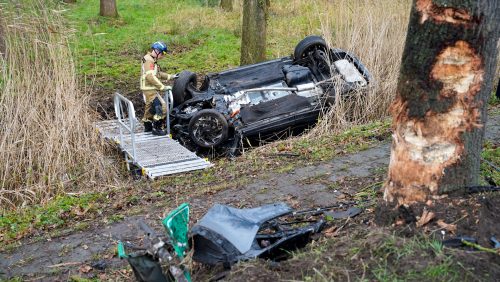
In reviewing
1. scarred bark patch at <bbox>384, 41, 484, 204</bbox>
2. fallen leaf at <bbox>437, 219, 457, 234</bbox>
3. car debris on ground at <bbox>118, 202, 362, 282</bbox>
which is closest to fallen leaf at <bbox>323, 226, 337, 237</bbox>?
car debris on ground at <bbox>118, 202, 362, 282</bbox>

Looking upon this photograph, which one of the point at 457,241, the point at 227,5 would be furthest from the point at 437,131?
the point at 227,5

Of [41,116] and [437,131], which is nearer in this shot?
[437,131]

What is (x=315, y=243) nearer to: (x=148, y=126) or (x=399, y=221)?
(x=399, y=221)

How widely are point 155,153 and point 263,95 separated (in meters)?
1.98

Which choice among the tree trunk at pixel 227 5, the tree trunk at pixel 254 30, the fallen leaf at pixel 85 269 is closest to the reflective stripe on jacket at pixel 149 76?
the tree trunk at pixel 254 30

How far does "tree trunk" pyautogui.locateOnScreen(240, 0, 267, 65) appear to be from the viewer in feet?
35.7

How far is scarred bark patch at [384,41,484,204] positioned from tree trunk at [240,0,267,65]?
769 cm

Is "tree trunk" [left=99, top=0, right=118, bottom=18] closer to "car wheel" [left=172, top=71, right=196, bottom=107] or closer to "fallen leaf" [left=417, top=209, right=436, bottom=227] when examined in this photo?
"car wheel" [left=172, top=71, right=196, bottom=107]

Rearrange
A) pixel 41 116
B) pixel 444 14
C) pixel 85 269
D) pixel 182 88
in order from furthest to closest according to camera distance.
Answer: pixel 182 88 < pixel 41 116 < pixel 85 269 < pixel 444 14

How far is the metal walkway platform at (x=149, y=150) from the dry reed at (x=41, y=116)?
1.33ft

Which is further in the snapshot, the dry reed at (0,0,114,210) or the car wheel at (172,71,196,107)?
the car wheel at (172,71,196,107)

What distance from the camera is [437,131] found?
343cm

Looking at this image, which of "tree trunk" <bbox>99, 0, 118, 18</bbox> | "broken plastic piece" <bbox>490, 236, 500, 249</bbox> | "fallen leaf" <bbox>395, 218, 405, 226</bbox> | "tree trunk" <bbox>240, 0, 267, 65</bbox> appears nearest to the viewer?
"broken plastic piece" <bbox>490, 236, 500, 249</bbox>

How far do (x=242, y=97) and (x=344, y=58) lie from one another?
1887 mm
